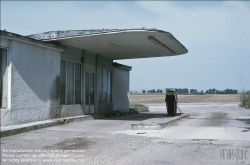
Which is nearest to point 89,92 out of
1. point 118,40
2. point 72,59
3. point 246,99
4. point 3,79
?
point 72,59

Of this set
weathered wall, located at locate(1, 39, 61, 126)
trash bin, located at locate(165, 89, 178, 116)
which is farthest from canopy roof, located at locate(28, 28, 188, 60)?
trash bin, located at locate(165, 89, 178, 116)

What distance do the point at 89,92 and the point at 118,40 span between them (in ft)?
13.6

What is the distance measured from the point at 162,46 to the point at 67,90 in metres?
5.22

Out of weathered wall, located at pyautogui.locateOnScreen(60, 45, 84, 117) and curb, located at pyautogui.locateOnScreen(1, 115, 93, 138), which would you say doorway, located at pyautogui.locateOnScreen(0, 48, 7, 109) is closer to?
curb, located at pyautogui.locateOnScreen(1, 115, 93, 138)

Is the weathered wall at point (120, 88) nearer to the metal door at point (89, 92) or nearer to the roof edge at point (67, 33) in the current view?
the metal door at point (89, 92)

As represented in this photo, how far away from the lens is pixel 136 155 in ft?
24.5

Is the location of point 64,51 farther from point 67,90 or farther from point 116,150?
point 116,150

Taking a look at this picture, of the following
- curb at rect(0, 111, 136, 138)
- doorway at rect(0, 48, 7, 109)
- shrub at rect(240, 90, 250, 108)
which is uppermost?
doorway at rect(0, 48, 7, 109)

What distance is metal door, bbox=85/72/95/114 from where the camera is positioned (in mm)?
17016


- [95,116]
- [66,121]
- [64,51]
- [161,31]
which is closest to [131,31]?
[161,31]

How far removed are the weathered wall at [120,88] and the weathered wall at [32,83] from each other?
291 inches

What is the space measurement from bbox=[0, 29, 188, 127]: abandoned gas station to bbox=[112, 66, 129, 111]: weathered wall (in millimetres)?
895

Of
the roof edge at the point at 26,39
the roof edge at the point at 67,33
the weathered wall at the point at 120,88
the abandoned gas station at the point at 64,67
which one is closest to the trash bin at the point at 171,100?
the abandoned gas station at the point at 64,67

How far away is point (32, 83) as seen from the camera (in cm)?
1220
